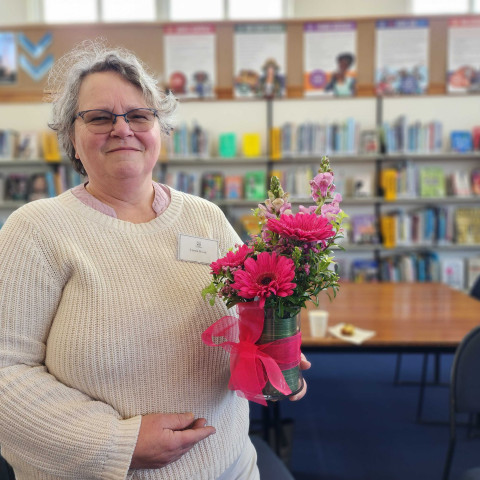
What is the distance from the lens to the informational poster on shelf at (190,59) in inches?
185

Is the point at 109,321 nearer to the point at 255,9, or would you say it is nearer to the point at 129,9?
→ the point at 255,9

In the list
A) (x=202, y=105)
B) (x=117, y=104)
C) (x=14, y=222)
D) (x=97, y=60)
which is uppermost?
(x=202, y=105)

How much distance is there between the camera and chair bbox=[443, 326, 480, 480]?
151 centimetres

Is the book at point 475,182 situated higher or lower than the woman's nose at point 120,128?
lower

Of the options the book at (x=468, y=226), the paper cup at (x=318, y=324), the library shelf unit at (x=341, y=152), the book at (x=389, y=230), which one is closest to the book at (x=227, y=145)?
the library shelf unit at (x=341, y=152)

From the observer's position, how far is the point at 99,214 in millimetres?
1013

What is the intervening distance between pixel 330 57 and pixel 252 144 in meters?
1.30

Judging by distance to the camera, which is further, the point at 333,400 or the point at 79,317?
the point at 333,400

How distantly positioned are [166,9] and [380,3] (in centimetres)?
293

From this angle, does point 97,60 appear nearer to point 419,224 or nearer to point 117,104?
point 117,104

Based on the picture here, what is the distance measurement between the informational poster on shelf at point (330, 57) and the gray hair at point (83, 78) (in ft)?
13.0

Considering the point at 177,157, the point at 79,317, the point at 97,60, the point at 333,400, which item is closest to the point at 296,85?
the point at 177,157

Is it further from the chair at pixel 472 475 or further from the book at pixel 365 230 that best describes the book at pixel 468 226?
the chair at pixel 472 475

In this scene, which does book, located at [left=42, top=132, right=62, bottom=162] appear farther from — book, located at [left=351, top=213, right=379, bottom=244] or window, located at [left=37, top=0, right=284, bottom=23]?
book, located at [left=351, top=213, right=379, bottom=244]
